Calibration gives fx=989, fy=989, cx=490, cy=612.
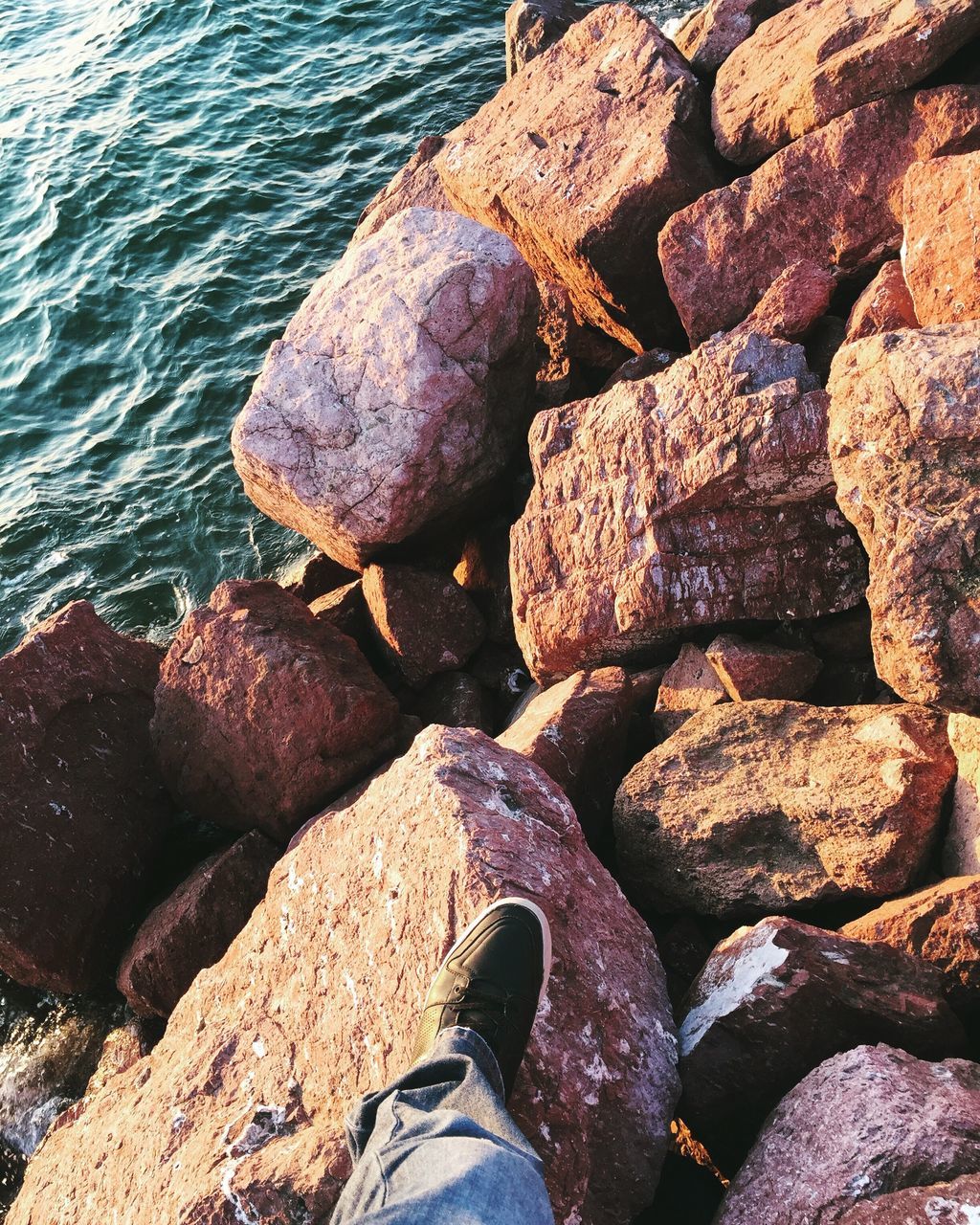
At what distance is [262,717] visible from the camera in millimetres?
5352

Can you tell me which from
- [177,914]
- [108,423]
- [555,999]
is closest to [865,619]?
[555,999]

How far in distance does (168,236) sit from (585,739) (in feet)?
30.3

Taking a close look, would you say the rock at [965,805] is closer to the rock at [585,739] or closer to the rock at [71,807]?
the rock at [585,739]

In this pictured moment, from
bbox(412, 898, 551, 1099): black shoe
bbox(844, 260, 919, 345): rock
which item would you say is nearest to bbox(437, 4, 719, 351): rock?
bbox(844, 260, 919, 345): rock

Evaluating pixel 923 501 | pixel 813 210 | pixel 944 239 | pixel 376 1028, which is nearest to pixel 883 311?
pixel 944 239

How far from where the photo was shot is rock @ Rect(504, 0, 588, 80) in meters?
9.58

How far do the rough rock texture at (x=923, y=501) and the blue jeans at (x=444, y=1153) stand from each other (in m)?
2.11

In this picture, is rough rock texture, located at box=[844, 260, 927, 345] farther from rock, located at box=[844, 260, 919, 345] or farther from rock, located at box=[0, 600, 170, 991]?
rock, located at box=[0, 600, 170, 991]

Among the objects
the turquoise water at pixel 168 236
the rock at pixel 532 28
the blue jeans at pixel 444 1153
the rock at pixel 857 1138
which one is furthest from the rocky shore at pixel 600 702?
the turquoise water at pixel 168 236

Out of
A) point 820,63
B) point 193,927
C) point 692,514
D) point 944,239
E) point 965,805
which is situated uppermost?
point 820,63

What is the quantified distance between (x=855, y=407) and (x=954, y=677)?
1.09 m

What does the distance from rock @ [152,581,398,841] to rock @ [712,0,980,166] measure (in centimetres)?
421

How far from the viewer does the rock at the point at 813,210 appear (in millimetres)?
5465

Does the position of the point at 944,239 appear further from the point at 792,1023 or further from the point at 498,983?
the point at 498,983
